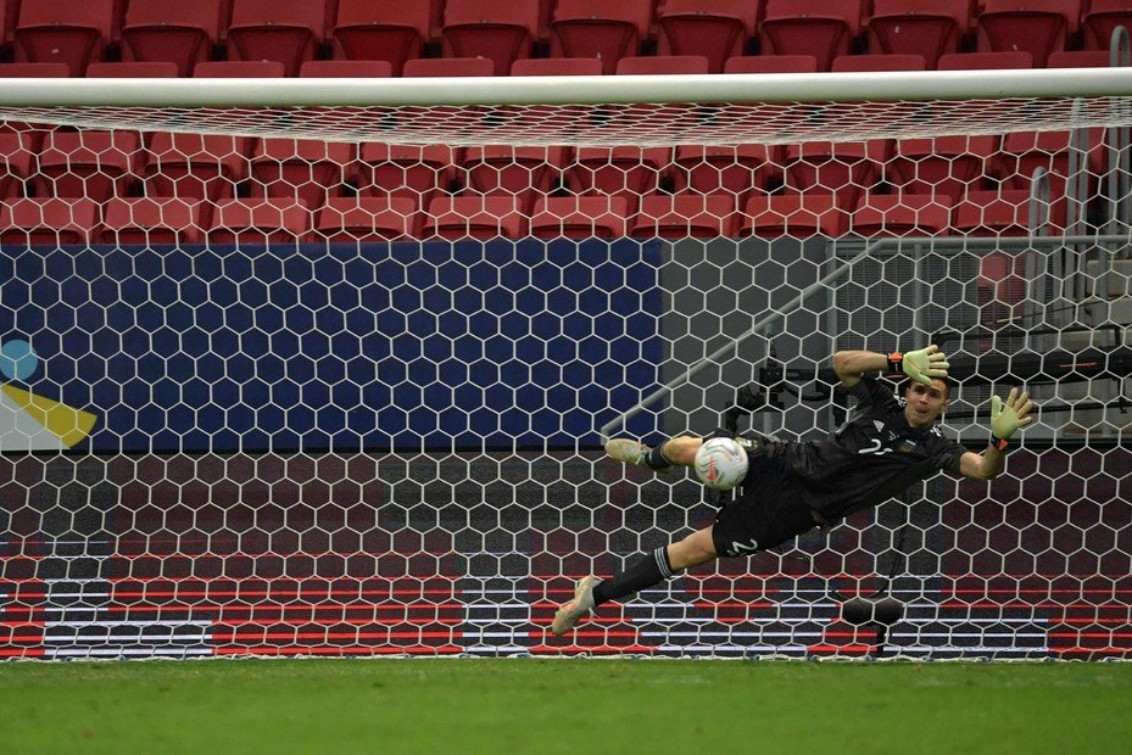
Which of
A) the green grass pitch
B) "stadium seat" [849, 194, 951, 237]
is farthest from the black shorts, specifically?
"stadium seat" [849, 194, 951, 237]

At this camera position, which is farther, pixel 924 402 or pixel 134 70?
pixel 134 70

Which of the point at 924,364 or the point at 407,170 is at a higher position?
the point at 407,170

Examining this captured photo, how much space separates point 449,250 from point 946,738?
3222 millimetres

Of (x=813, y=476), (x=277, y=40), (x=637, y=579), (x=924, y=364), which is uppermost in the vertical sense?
(x=277, y=40)

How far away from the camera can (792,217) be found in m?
6.85

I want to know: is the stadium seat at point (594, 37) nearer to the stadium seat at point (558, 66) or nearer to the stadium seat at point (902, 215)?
the stadium seat at point (558, 66)

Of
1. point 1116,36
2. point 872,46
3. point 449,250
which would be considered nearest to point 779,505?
point 449,250

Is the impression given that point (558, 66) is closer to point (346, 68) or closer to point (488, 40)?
point (488, 40)

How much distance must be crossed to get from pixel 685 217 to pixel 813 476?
2.47 meters

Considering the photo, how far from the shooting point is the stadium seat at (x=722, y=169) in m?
7.01

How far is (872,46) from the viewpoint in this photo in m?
8.40

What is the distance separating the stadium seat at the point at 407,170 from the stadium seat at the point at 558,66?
0.98 m

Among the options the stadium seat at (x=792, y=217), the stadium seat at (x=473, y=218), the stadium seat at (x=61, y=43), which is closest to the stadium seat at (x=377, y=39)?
the stadium seat at (x=61, y=43)

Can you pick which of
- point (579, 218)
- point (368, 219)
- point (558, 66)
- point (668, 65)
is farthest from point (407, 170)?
point (668, 65)
